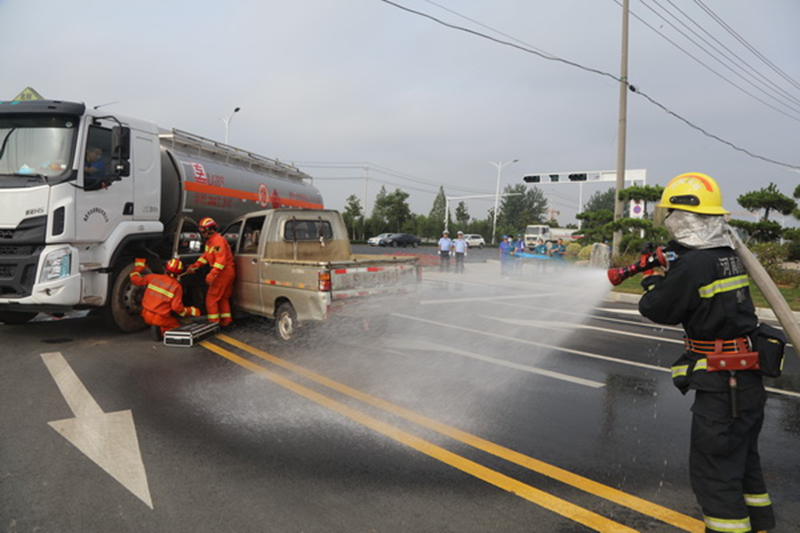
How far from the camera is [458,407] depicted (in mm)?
4492

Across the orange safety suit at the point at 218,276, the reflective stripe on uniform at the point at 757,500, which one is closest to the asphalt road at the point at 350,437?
the reflective stripe on uniform at the point at 757,500

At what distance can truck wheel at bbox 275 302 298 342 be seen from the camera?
22.8ft

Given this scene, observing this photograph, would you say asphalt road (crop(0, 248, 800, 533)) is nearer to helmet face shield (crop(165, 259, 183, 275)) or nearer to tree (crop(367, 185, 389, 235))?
helmet face shield (crop(165, 259, 183, 275))

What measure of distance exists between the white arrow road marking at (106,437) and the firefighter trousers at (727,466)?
2.99m

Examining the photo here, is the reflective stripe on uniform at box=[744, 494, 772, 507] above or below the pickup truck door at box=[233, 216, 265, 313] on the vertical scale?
below

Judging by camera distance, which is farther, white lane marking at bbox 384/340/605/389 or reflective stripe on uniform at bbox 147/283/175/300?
reflective stripe on uniform at bbox 147/283/175/300

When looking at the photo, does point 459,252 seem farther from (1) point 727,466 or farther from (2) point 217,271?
(1) point 727,466

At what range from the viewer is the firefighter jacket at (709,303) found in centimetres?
247

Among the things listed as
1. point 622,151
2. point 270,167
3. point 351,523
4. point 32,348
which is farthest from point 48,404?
point 622,151

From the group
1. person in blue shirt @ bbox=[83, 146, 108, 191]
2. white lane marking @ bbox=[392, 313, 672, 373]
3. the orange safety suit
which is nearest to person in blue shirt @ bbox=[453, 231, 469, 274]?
white lane marking @ bbox=[392, 313, 672, 373]

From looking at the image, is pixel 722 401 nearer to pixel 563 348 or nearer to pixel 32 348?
pixel 563 348

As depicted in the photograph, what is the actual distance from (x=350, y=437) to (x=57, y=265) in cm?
485

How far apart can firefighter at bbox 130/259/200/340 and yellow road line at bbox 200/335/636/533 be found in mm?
2771

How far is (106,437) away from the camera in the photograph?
12.3 feet
